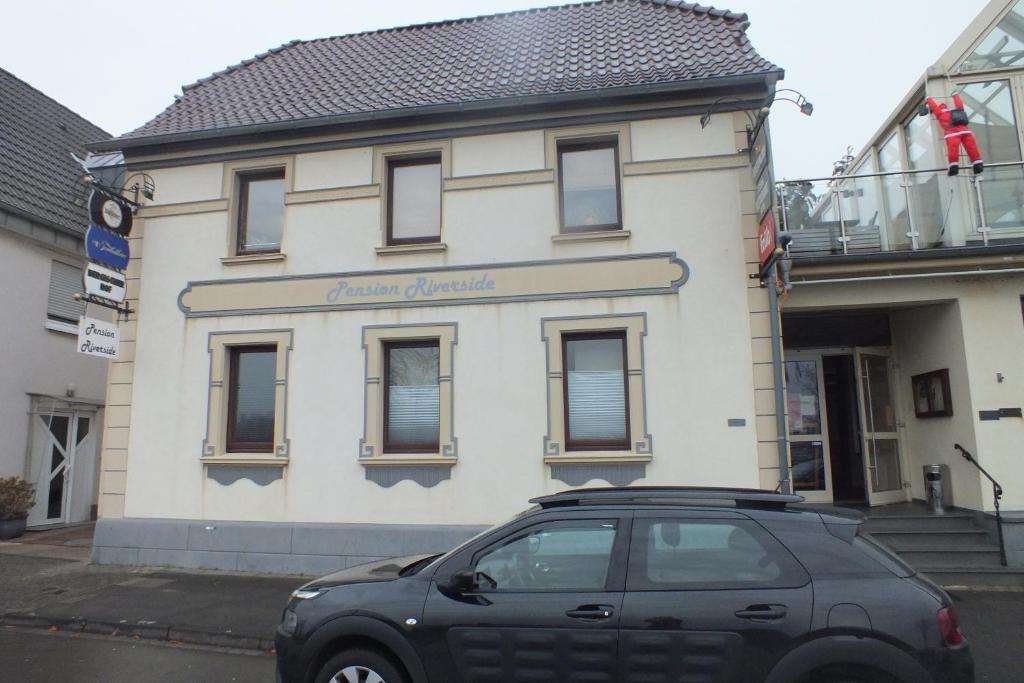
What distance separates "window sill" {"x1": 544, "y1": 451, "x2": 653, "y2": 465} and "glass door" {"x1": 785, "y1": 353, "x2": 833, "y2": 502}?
3417 mm

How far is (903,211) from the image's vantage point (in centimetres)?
977

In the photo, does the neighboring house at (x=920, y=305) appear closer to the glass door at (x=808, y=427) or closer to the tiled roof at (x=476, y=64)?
the glass door at (x=808, y=427)

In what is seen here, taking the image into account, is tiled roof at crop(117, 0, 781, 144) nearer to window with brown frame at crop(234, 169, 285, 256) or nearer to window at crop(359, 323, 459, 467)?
window with brown frame at crop(234, 169, 285, 256)

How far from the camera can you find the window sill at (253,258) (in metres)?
10.3

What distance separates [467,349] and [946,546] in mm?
6701

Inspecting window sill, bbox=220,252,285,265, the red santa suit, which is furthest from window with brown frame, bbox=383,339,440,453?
the red santa suit

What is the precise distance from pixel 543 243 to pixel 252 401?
499 cm

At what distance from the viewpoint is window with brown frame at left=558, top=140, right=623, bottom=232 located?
980cm

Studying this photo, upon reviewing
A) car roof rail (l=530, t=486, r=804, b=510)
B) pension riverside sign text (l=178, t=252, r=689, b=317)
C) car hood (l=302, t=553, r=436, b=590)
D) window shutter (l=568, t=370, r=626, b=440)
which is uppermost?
pension riverside sign text (l=178, t=252, r=689, b=317)

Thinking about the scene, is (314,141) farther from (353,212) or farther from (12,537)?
(12,537)

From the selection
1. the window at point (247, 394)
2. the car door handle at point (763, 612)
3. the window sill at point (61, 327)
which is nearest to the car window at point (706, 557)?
the car door handle at point (763, 612)

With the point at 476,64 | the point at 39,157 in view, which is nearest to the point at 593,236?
the point at 476,64

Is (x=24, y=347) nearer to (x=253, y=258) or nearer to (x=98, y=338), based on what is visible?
(x=98, y=338)

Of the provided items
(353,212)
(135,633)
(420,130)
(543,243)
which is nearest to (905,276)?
(543,243)
